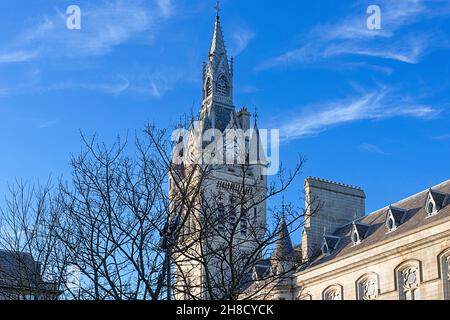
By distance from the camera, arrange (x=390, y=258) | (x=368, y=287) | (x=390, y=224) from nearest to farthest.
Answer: (x=390, y=258) < (x=368, y=287) < (x=390, y=224)

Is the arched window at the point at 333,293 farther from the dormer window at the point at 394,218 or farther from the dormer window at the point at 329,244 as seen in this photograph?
the dormer window at the point at 394,218

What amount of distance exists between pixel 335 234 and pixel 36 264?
30.3 metres

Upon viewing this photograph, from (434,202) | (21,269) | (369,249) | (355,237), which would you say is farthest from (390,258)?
(21,269)

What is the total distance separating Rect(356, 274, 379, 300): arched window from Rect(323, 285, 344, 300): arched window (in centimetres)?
158

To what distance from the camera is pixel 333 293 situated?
4681 cm

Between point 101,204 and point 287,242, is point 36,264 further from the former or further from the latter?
point 287,242

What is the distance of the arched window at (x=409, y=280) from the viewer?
4022 cm

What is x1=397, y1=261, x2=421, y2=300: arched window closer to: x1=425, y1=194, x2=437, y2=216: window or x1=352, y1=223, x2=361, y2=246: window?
x1=425, y1=194, x2=437, y2=216: window

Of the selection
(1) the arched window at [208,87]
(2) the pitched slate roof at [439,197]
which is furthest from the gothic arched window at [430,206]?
(1) the arched window at [208,87]

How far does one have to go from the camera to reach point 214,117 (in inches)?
3312

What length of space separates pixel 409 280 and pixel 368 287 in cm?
352

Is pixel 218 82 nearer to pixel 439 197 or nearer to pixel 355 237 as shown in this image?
pixel 355 237
